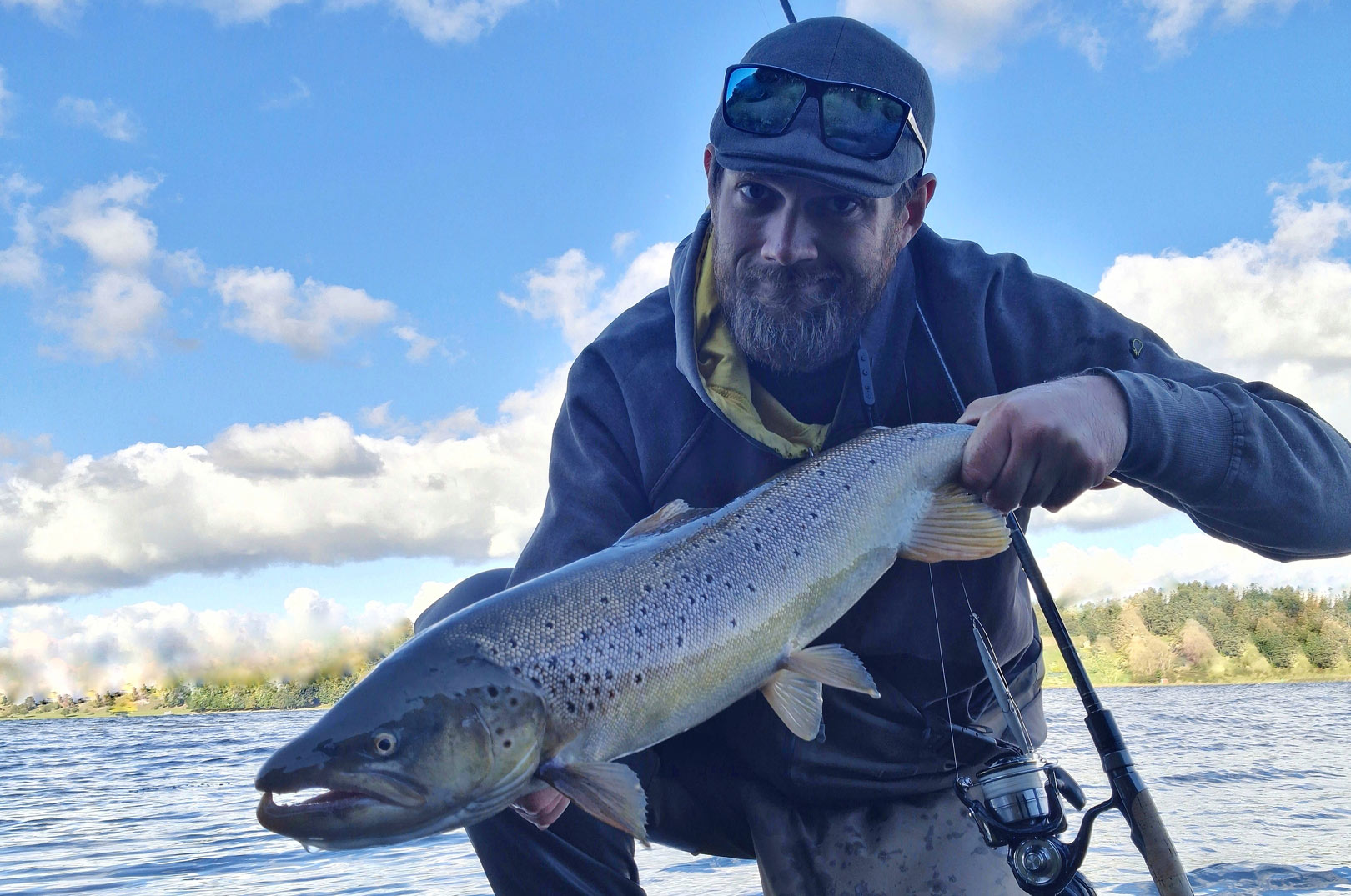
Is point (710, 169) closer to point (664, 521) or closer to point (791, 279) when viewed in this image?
point (791, 279)

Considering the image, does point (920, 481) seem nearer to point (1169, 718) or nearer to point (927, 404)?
point (927, 404)

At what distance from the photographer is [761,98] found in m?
2.81

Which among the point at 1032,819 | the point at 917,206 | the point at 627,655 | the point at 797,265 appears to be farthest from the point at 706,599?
the point at 917,206

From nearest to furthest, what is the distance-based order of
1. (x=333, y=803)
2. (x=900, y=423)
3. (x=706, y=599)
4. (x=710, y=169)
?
(x=333, y=803) → (x=706, y=599) → (x=900, y=423) → (x=710, y=169)

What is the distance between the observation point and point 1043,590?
2.51 meters

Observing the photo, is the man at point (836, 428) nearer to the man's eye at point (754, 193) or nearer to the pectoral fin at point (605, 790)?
the man's eye at point (754, 193)

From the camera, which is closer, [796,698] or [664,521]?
[796,698]

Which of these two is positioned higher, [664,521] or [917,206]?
[917,206]

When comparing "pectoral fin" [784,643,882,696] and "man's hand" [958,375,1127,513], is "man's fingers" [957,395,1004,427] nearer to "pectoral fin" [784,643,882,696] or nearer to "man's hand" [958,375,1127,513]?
"man's hand" [958,375,1127,513]

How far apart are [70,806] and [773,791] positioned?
11.0m

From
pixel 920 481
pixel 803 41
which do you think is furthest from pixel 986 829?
pixel 803 41

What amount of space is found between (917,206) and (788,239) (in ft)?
1.98

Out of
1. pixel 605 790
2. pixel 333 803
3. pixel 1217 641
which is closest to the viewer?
pixel 333 803

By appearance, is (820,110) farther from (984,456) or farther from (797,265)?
(984,456)
